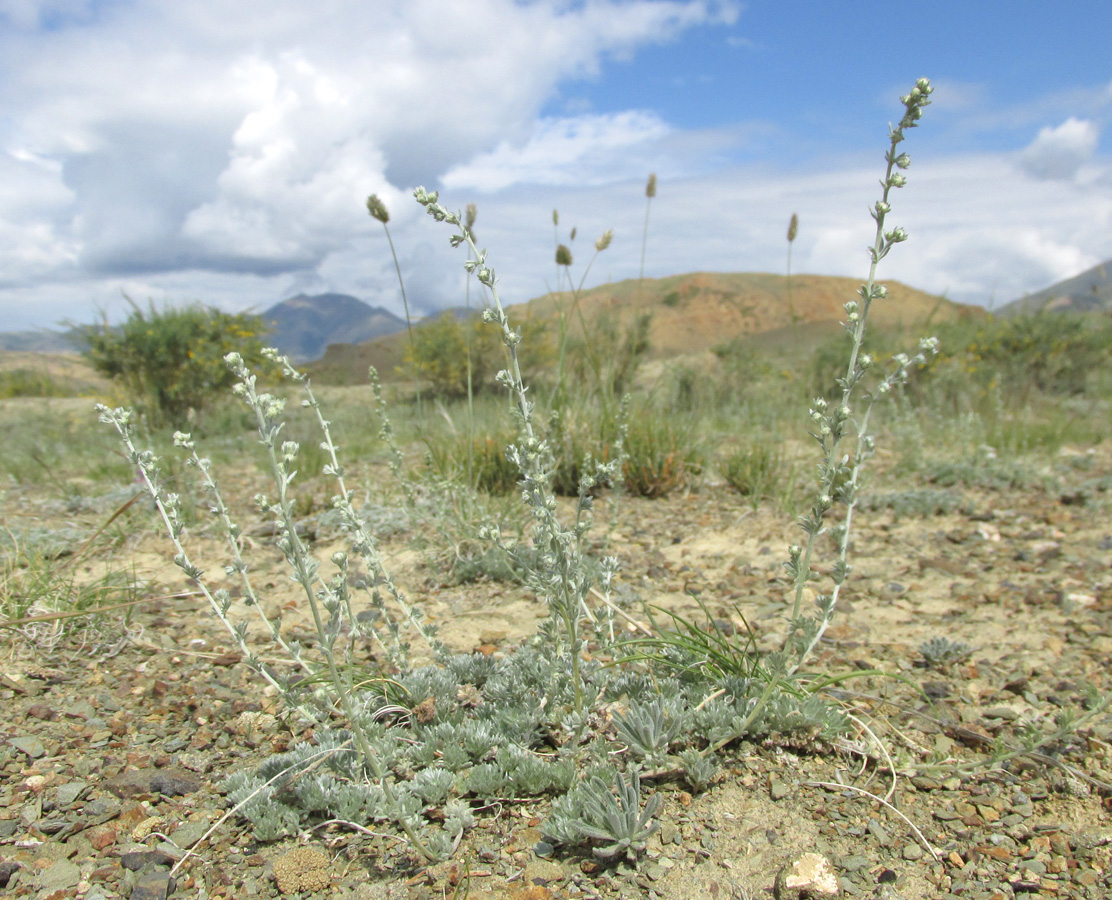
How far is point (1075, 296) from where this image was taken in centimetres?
962

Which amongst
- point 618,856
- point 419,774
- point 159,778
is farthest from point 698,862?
point 159,778

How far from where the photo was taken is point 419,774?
1.77 metres

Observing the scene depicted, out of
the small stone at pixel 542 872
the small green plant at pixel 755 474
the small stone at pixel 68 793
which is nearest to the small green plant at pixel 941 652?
the small stone at pixel 542 872

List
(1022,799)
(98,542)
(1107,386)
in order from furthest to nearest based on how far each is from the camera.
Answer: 1. (1107,386)
2. (98,542)
3. (1022,799)

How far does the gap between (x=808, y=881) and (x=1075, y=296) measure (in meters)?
11.0

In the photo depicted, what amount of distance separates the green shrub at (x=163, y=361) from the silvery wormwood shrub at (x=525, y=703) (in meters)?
8.12

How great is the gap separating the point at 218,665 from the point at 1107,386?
11.6m

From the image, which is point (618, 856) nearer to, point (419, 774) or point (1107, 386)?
point (419, 774)

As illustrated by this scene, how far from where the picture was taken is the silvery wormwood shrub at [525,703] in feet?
5.15

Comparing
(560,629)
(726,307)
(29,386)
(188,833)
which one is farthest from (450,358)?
(726,307)

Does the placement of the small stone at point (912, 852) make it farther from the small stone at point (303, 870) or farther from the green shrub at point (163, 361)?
the green shrub at point (163, 361)

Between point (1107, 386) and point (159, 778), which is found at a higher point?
point (1107, 386)

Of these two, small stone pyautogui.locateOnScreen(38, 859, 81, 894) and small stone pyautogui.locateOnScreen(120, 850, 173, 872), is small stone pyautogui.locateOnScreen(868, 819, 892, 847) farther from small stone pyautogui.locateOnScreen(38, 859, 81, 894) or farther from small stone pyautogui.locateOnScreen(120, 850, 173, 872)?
small stone pyautogui.locateOnScreen(38, 859, 81, 894)

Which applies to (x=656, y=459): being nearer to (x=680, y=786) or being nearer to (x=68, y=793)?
Result: (x=680, y=786)
